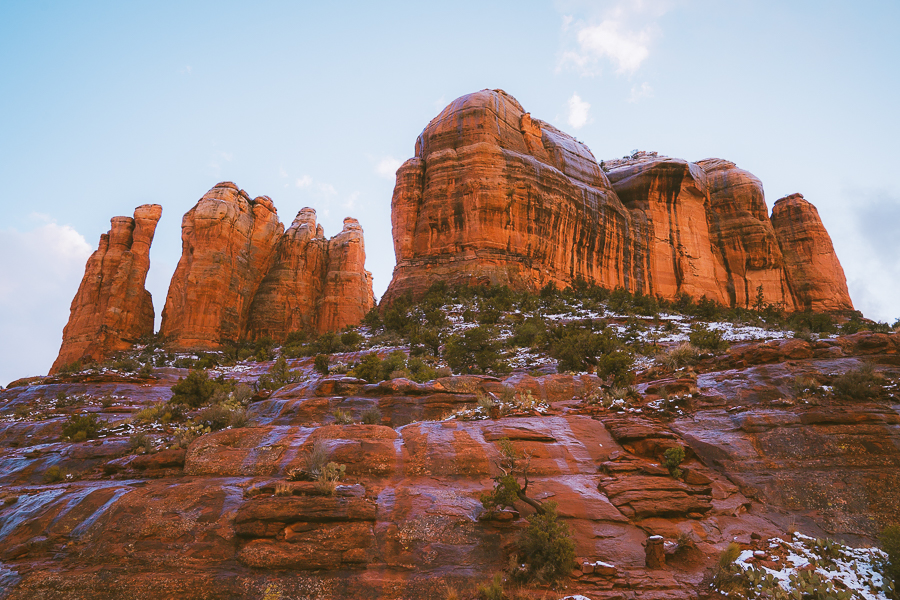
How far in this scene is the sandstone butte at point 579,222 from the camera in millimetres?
35875

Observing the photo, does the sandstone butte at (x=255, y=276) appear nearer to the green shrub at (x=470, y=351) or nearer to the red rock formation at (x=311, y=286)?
the red rock formation at (x=311, y=286)

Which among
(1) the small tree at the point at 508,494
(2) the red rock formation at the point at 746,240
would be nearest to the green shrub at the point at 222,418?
(1) the small tree at the point at 508,494

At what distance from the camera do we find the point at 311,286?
4306 cm

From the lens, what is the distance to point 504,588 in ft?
25.4

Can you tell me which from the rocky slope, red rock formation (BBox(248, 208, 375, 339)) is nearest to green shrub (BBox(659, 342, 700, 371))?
the rocky slope

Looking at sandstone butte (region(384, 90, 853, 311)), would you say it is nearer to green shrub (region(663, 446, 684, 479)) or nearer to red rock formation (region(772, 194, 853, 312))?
red rock formation (region(772, 194, 853, 312))

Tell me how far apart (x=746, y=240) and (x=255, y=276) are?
1704 inches

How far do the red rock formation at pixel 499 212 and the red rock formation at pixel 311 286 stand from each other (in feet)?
22.4

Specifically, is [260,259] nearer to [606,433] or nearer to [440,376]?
[440,376]

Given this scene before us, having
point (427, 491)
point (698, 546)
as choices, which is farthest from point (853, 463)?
point (427, 491)

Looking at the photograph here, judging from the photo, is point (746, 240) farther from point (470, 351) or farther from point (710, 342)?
point (470, 351)

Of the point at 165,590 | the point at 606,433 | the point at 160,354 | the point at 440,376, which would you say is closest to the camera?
the point at 165,590

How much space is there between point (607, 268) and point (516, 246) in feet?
31.9

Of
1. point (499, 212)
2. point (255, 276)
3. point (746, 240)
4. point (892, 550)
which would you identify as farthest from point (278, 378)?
point (746, 240)
